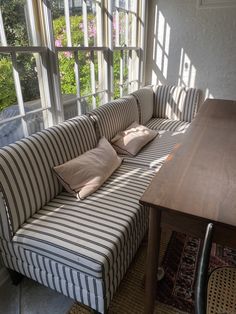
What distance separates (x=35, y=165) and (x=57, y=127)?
0.38 meters

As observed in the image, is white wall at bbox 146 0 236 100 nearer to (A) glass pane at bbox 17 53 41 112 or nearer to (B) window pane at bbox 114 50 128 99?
(B) window pane at bbox 114 50 128 99

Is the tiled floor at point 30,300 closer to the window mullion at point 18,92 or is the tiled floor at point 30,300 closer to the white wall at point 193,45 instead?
the window mullion at point 18,92

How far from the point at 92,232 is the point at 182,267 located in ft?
2.45

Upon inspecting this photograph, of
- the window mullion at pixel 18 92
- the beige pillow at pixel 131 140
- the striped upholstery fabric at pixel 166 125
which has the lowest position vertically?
the striped upholstery fabric at pixel 166 125

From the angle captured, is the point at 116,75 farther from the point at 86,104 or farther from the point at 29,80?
the point at 29,80

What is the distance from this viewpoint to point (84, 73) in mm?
2334

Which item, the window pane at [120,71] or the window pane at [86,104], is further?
the window pane at [120,71]

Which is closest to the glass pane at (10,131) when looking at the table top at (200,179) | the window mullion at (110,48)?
the table top at (200,179)

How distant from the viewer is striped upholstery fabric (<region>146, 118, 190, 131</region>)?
3.00 m

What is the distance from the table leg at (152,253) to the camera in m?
0.97

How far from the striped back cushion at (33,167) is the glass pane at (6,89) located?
0.90 ft

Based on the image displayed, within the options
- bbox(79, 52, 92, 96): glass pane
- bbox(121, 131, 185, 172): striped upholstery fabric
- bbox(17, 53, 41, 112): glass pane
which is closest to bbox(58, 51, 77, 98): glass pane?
bbox(79, 52, 92, 96): glass pane

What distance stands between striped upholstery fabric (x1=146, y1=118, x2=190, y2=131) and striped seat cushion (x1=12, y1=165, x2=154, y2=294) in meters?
1.55

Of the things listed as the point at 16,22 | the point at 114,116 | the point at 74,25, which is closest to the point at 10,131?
the point at 16,22
